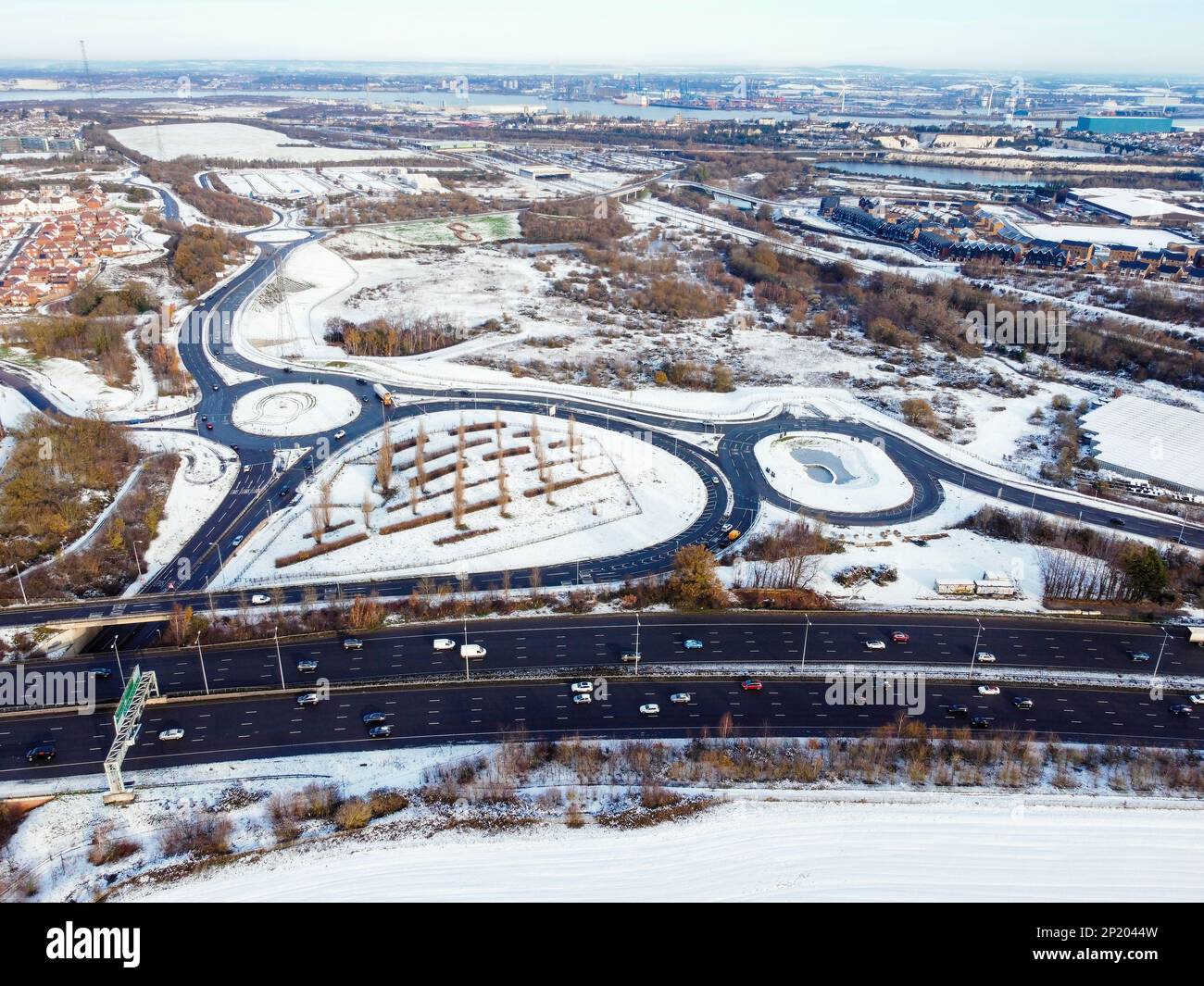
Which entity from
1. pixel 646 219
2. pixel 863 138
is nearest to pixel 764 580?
pixel 646 219

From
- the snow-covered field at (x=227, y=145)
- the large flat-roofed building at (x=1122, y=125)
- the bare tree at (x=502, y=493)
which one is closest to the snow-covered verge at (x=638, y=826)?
the bare tree at (x=502, y=493)

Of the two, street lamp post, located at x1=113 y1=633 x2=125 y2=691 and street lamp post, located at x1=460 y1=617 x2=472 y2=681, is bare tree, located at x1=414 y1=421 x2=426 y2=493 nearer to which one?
street lamp post, located at x1=460 y1=617 x2=472 y2=681

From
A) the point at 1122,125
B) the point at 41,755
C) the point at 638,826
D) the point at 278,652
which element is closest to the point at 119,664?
the point at 41,755

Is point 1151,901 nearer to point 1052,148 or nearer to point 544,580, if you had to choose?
point 544,580

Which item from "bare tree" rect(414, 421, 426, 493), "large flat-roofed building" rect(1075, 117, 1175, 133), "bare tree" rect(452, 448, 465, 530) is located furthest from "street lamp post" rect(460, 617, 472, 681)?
"large flat-roofed building" rect(1075, 117, 1175, 133)

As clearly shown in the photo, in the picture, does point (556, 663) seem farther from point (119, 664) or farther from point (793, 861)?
point (119, 664)

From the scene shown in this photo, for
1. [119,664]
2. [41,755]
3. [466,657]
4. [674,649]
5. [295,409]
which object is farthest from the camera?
[295,409]

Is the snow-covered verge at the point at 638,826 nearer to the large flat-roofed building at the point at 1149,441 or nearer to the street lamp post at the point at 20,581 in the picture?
the street lamp post at the point at 20,581
